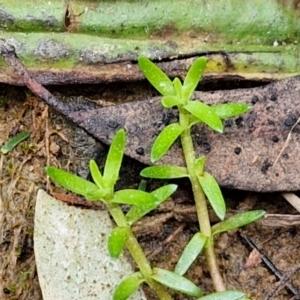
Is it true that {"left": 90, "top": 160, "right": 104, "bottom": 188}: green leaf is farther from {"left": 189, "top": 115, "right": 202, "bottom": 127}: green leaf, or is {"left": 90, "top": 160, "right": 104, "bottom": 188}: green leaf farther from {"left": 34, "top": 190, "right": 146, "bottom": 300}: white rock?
{"left": 189, "top": 115, "right": 202, "bottom": 127}: green leaf

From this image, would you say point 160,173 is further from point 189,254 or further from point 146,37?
point 146,37

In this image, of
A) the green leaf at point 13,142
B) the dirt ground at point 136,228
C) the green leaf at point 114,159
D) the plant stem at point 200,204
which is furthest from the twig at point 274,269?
the green leaf at point 13,142

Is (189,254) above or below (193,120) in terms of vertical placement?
below

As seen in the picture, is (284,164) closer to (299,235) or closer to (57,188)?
(299,235)

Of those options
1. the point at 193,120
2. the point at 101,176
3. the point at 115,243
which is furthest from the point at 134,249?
the point at 193,120

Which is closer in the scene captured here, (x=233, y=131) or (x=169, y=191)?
(x=169, y=191)

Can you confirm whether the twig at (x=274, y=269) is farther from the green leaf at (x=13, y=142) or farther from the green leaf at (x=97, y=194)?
the green leaf at (x=13, y=142)

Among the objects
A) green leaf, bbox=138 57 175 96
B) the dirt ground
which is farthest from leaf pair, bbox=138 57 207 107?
the dirt ground

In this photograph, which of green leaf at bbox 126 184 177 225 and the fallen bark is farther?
the fallen bark
